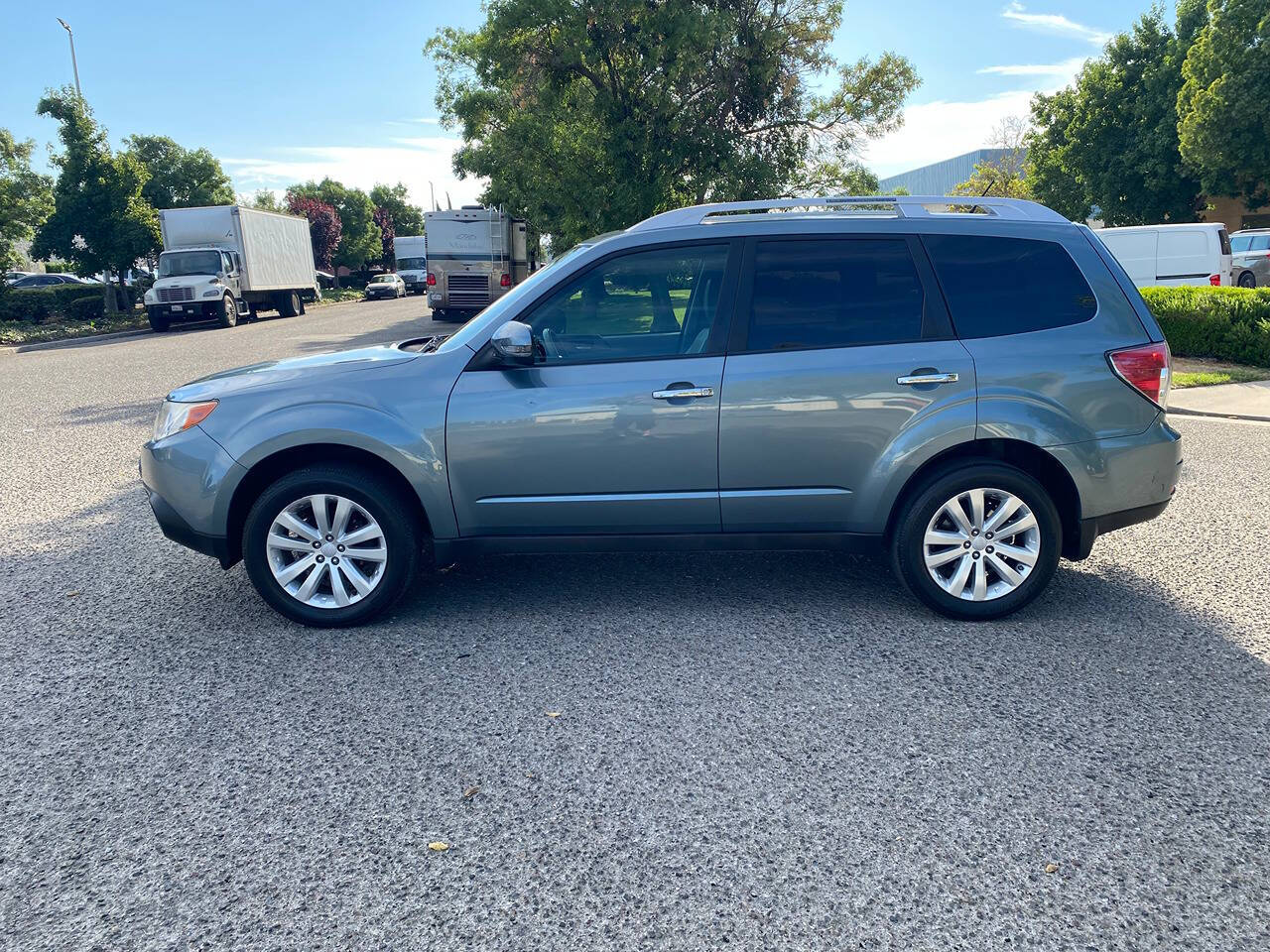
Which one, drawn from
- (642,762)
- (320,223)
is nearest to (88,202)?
(642,762)

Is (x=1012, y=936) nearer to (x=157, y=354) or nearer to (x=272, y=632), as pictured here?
(x=272, y=632)

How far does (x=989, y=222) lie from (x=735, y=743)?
9.45 feet

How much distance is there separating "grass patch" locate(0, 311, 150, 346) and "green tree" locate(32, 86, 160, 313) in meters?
1.66

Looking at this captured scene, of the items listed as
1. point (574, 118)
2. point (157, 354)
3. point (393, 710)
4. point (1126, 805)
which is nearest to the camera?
point (1126, 805)

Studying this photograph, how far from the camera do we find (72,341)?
25953 mm

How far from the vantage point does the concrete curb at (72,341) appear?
77.2ft

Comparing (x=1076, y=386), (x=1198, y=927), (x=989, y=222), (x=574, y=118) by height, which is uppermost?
(x=574, y=118)

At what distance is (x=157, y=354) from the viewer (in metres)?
19.6

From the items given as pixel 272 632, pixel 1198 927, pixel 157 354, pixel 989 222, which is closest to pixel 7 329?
pixel 157 354

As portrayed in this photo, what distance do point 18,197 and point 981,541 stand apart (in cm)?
3176

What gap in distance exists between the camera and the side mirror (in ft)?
13.9

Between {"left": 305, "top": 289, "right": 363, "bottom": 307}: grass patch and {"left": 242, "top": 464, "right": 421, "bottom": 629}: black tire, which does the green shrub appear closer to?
{"left": 305, "top": 289, "right": 363, "bottom": 307}: grass patch

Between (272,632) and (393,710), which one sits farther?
(272,632)

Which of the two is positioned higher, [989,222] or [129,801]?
[989,222]
